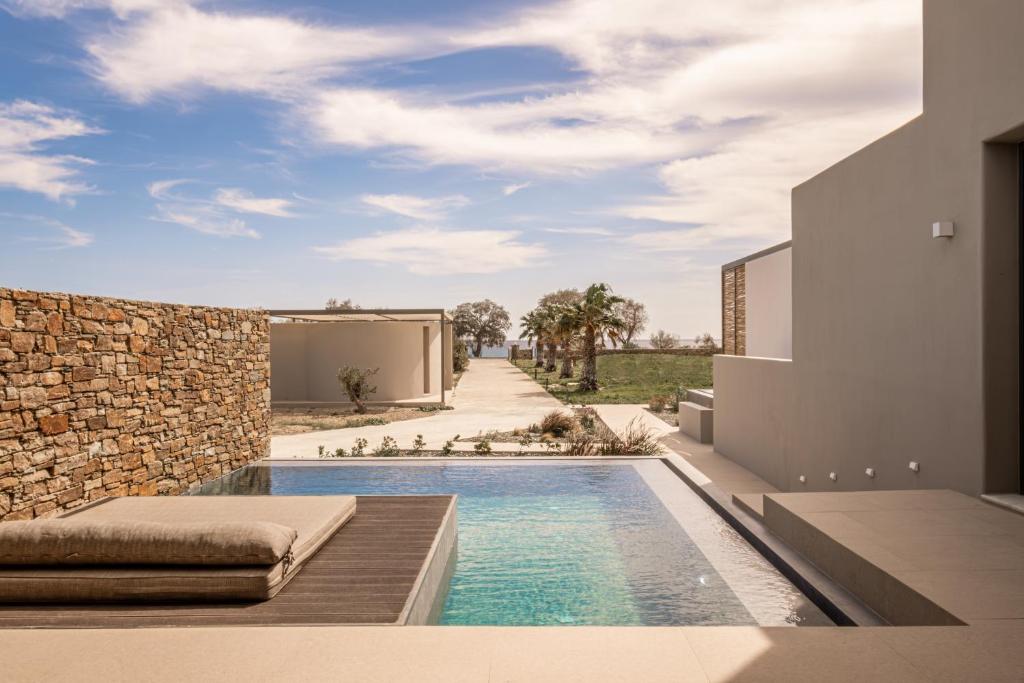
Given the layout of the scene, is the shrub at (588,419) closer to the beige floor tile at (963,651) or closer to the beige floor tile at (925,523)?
the beige floor tile at (925,523)

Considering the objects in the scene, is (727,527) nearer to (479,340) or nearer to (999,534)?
(999,534)

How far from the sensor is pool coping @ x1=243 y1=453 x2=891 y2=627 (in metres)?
3.75

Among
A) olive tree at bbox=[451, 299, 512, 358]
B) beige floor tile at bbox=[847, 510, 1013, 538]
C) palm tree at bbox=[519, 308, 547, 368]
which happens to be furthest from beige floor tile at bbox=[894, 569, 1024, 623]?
olive tree at bbox=[451, 299, 512, 358]

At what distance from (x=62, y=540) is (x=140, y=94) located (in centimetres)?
1700

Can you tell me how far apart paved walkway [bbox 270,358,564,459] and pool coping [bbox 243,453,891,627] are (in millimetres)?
1755

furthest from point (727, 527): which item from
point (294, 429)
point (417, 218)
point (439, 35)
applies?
point (417, 218)

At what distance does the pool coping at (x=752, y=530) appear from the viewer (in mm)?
3748

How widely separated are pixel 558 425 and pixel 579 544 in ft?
24.6

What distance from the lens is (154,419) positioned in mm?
7270

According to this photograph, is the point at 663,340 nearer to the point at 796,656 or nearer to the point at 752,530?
the point at 752,530

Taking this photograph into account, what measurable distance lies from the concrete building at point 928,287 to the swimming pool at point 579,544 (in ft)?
5.42

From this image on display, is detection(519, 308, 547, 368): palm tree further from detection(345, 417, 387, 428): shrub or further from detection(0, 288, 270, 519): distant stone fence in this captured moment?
detection(0, 288, 270, 519): distant stone fence

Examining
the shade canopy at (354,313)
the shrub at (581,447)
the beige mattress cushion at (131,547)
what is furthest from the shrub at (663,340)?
the beige mattress cushion at (131,547)

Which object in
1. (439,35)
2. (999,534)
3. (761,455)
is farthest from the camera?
(439,35)
